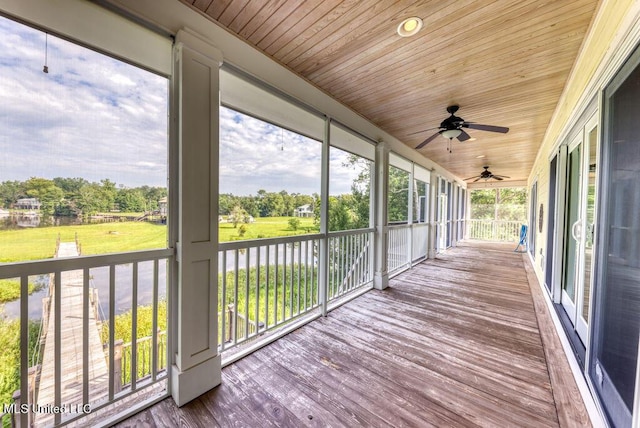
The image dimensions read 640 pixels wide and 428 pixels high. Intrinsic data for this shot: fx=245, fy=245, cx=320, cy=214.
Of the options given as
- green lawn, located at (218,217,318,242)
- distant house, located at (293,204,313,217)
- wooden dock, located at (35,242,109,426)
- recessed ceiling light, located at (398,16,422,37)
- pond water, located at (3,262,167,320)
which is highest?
recessed ceiling light, located at (398,16,422,37)

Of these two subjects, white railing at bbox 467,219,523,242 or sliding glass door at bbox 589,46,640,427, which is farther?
white railing at bbox 467,219,523,242

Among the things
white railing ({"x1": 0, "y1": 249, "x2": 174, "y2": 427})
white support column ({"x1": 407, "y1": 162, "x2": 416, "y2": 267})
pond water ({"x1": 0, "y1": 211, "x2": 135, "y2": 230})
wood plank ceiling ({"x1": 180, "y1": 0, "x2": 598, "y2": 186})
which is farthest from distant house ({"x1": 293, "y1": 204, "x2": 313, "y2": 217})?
white support column ({"x1": 407, "y1": 162, "x2": 416, "y2": 267})

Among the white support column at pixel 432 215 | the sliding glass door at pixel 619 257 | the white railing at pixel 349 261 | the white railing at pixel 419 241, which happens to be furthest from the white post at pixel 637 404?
the white support column at pixel 432 215

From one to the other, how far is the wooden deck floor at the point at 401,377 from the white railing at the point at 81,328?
286mm

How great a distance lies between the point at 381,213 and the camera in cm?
368

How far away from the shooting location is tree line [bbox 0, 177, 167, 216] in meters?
1.12

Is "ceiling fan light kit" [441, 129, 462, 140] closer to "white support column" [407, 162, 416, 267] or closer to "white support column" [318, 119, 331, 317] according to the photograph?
"white support column" [318, 119, 331, 317]

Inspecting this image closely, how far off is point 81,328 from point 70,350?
0.11m

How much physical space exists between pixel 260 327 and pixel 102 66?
2266mm

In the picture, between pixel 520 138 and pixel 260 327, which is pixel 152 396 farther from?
pixel 520 138

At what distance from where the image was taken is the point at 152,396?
1554 mm

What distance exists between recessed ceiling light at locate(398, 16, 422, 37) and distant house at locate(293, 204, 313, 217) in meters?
1.83

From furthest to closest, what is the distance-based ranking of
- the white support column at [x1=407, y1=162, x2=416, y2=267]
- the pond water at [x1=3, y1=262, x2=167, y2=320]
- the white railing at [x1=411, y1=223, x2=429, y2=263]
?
the white railing at [x1=411, y1=223, x2=429, y2=263]
the white support column at [x1=407, y1=162, x2=416, y2=267]
the pond water at [x1=3, y1=262, x2=167, y2=320]

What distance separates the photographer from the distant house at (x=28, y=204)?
1117 millimetres
